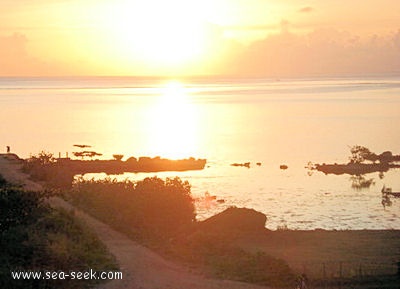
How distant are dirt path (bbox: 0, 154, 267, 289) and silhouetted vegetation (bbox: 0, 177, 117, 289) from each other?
705mm

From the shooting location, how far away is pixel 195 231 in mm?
29172

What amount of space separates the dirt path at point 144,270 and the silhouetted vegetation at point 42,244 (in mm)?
705

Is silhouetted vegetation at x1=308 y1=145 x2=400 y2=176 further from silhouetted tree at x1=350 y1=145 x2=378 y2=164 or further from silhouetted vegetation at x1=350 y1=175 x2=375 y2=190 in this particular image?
silhouetted vegetation at x1=350 y1=175 x2=375 y2=190

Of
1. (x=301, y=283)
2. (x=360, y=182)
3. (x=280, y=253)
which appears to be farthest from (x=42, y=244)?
(x=360, y=182)

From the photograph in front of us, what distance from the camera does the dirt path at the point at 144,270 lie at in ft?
64.1

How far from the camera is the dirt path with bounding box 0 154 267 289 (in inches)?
770

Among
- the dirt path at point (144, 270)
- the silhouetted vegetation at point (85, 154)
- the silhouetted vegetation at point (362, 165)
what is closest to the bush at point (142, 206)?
the dirt path at point (144, 270)

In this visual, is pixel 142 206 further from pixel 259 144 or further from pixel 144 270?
pixel 259 144

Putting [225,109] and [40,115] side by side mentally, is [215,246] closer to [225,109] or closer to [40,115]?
[40,115]

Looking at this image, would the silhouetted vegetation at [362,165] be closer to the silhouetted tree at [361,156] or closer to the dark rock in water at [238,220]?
the silhouetted tree at [361,156]

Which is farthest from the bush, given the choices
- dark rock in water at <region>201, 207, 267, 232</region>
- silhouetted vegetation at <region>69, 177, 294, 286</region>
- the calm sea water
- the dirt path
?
the calm sea water

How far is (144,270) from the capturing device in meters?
20.8

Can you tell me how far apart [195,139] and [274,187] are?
4672 centimetres

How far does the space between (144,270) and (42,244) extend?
3122 mm
